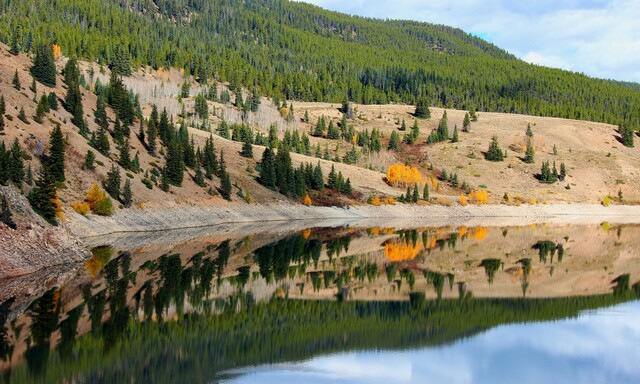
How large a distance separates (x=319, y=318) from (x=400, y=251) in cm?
3458

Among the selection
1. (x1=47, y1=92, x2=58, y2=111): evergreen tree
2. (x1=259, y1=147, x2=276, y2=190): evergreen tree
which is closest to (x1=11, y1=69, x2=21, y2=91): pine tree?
(x1=47, y1=92, x2=58, y2=111): evergreen tree

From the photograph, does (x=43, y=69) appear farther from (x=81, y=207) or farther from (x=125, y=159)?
(x=81, y=207)

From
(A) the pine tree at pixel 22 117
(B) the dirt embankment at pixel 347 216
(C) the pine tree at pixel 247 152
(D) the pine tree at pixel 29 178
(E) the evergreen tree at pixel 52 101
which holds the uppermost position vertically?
(E) the evergreen tree at pixel 52 101

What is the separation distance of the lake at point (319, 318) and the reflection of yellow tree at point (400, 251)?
61 centimetres

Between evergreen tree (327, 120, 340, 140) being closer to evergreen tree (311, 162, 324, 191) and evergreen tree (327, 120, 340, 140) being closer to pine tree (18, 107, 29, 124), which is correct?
evergreen tree (311, 162, 324, 191)

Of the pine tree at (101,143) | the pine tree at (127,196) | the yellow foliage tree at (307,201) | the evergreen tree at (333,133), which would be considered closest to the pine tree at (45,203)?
the pine tree at (127,196)

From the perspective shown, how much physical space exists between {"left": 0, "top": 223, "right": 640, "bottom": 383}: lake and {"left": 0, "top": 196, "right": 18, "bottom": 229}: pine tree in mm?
5197

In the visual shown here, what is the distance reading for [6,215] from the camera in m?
47.8

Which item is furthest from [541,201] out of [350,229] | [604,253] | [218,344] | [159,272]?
[218,344]

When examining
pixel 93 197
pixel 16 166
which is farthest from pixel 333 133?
pixel 16 166

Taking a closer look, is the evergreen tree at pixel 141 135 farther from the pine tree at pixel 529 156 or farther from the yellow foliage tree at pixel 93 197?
the pine tree at pixel 529 156

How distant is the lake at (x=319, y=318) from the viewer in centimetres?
2614

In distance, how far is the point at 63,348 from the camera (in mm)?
27359

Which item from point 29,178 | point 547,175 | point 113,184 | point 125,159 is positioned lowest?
point 547,175
